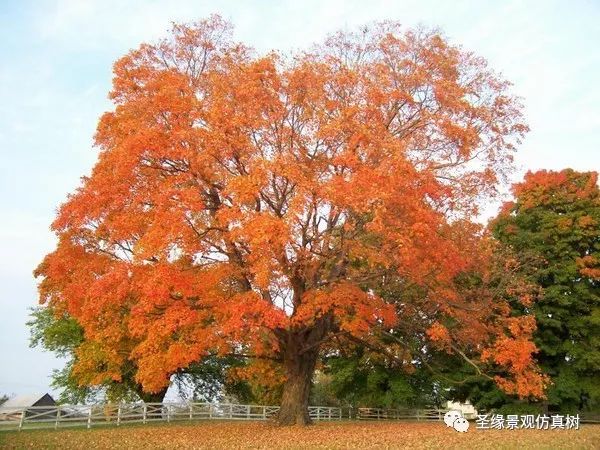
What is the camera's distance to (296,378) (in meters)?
21.4

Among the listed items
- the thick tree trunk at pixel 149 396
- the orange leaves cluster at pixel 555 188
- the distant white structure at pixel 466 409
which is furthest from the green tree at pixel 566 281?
the thick tree trunk at pixel 149 396

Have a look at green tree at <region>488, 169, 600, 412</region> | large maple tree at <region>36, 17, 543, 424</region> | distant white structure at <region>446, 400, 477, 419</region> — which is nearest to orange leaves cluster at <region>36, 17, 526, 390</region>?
large maple tree at <region>36, 17, 543, 424</region>

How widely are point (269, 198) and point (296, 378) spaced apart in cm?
723

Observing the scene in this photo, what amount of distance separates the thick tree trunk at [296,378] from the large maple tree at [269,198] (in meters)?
0.05

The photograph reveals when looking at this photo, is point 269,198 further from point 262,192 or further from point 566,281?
point 566,281

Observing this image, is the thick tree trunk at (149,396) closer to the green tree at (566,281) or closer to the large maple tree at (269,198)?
the large maple tree at (269,198)

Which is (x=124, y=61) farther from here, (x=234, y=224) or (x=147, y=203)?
(x=234, y=224)

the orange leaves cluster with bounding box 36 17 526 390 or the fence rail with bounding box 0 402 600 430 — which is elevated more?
the orange leaves cluster with bounding box 36 17 526 390

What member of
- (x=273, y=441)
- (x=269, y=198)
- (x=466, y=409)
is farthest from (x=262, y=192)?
(x=466, y=409)

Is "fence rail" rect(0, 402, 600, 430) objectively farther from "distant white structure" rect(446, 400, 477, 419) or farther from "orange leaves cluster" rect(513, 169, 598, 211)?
"orange leaves cluster" rect(513, 169, 598, 211)

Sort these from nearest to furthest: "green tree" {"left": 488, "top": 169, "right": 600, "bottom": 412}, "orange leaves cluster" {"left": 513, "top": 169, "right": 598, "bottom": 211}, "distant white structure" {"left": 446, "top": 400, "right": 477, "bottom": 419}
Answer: "green tree" {"left": 488, "top": 169, "right": 600, "bottom": 412} → "orange leaves cluster" {"left": 513, "top": 169, "right": 598, "bottom": 211} → "distant white structure" {"left": 446, "top": 400, "right": 477, "bottom": 419}

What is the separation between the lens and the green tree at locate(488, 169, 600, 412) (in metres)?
28.9

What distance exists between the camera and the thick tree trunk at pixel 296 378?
21156 mm

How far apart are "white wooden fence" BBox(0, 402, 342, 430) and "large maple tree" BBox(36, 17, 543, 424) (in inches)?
183
